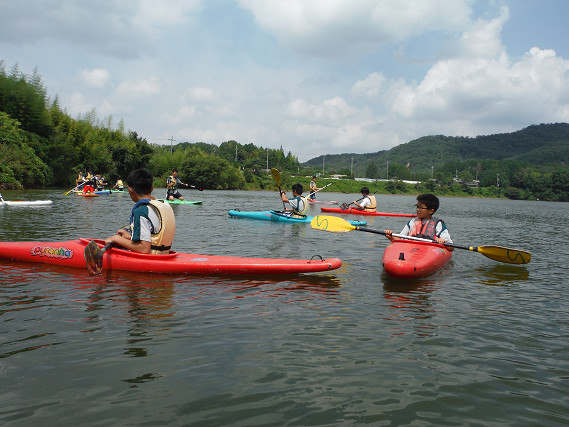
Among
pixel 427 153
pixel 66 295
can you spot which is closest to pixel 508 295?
pixel 66 295

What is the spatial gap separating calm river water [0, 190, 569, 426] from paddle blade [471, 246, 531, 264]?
3.73 ft

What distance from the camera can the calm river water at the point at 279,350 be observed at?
2711 mm

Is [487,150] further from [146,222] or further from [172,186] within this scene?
[146,222]

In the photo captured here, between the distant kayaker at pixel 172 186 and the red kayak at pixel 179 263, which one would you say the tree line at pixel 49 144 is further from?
the red kayak at pixel 179 263

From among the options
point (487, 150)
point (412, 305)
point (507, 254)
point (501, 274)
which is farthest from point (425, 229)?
point (487, 150)

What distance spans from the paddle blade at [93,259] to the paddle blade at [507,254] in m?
6.40

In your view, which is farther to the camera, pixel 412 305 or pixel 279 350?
pixel 412 305

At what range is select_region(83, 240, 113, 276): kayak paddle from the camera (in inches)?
219

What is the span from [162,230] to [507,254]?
20.2 ft

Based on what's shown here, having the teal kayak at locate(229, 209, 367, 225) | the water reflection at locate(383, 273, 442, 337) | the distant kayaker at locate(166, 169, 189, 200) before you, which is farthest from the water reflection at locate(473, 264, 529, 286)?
the distant kayaker at locate(166, 169, 189, 200)

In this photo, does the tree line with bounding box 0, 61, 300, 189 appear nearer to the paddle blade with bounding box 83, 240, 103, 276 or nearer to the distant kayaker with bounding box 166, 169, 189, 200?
the distant kayaker with bounding box 166, 169, 189, 200

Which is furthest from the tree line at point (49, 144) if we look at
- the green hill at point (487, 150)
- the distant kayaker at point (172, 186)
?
the green hill at point (487, 150)

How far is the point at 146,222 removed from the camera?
18.6ft

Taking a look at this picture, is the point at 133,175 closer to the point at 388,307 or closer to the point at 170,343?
the point at 170,343
